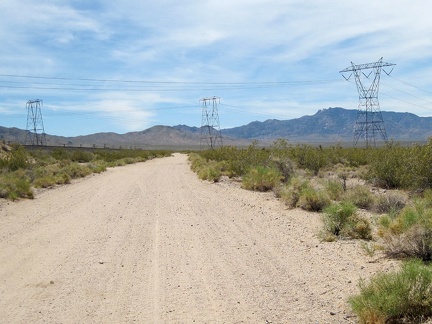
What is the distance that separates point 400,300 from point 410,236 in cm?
313

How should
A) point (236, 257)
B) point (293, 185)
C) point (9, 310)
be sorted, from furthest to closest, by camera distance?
point (293, 185) → point (236, 257) → point (9, 310)

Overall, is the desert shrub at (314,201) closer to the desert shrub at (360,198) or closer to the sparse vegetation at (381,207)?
the sparse vegetation at (381,207)

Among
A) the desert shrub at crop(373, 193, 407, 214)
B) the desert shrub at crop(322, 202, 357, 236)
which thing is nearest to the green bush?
the desert shrub at crop(322, 202, 357, 236)

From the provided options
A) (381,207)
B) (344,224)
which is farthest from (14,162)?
(344,224)

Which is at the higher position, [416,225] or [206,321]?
[416,225]

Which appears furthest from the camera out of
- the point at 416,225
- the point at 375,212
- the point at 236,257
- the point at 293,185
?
the point at 293,185

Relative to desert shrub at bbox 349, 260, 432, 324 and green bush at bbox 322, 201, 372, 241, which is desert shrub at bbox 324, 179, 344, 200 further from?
desert shrub at bbox 349, 260, 432, 324

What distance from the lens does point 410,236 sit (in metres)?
9.10

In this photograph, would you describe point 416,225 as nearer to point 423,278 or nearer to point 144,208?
point 423,278

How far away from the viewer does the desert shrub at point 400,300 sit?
6.25 m

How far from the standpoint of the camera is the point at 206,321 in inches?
277

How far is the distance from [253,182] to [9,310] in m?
16.1

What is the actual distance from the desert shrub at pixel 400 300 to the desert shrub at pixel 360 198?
10258mm

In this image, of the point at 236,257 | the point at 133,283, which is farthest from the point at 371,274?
the point at 133,283
